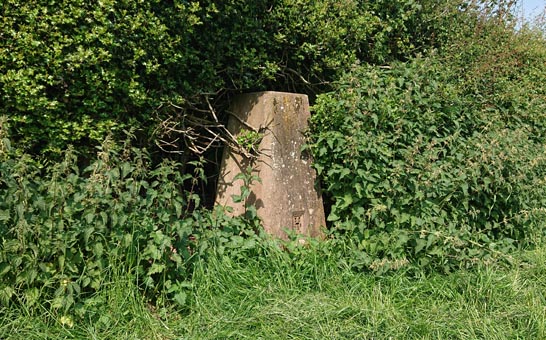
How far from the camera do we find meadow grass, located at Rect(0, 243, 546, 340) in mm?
2891

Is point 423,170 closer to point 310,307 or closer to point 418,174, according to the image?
point 418,174

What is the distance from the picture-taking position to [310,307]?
10.2 feet

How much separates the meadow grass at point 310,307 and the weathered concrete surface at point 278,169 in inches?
17.9

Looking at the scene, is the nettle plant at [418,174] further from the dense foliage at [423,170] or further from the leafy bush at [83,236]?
the leafy bush at [83,236]

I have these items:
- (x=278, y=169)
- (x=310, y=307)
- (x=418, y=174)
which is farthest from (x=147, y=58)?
(x=418, y=174)

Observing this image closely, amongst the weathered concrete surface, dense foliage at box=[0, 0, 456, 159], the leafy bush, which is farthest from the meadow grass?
dense foliage at box=[0, 0, 456, 159]

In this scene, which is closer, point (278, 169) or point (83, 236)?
point (83, 236)

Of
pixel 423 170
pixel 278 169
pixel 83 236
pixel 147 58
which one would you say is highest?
pixel 147 58

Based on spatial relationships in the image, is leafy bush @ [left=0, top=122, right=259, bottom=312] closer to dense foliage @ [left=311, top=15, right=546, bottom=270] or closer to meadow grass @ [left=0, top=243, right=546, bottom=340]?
meadow grass @ [left=0, top=243, right=546, bottom=340]

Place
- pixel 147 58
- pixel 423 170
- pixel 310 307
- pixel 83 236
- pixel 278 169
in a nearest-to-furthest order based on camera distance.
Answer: pixel 83 236
pixel 310 307
pixel 147 58
pixel 423 170
pixel 278 169

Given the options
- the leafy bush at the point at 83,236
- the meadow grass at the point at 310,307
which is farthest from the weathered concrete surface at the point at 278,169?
the leafy bush at the point at 83,236

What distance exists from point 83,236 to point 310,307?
4.57 ft

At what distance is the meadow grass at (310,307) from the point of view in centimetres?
289

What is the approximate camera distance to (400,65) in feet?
15.7
